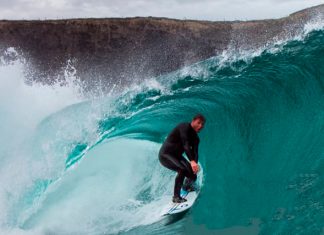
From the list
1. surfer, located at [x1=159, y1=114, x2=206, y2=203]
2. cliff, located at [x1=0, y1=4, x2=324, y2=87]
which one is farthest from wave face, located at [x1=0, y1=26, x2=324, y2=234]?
cliff, located at [x1=0, y1=4, x2=324, y2=87]

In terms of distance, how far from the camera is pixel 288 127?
32.0 ft

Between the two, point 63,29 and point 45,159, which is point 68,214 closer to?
point 45,159

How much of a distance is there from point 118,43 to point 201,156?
84.2 feet

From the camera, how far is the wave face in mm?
7730

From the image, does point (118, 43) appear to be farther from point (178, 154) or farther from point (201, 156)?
point (178, 154)

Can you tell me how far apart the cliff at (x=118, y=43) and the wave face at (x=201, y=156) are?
19.3 meters

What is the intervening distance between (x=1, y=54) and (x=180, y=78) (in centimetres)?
2420

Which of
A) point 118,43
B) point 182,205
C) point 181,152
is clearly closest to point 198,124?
point 181,152

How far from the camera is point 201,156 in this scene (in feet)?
31.5

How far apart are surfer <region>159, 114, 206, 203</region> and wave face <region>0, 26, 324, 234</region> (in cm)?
59

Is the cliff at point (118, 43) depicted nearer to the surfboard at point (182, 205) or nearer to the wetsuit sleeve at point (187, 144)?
the surfboard at point (182, 205)

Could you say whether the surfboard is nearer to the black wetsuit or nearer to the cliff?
the black wetsuit

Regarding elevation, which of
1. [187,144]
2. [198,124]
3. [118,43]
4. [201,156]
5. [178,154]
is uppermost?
[118,43]

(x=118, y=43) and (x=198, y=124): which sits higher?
(x=118, y=43)
